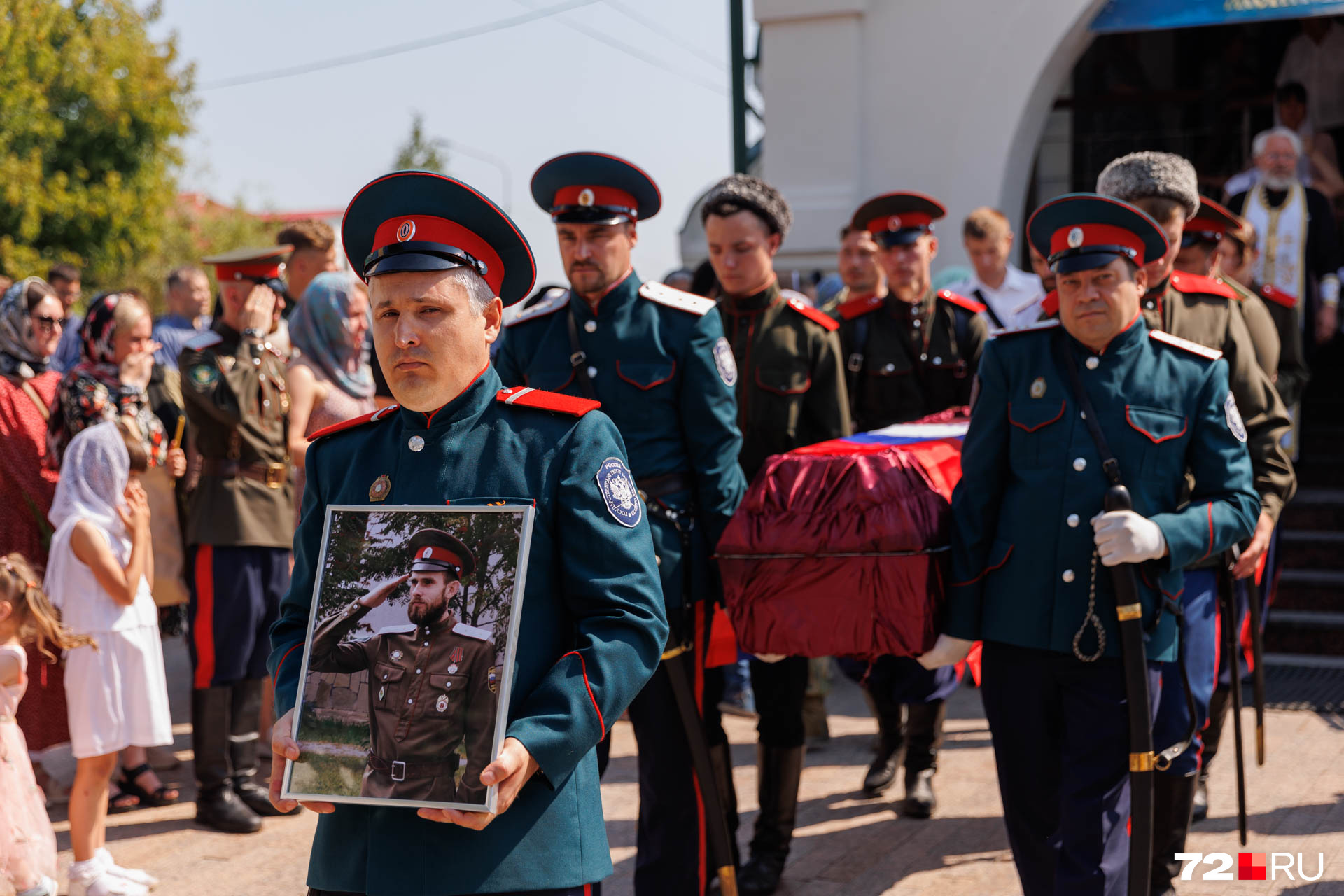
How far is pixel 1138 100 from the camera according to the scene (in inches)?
422

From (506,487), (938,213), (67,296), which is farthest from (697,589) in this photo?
(67,296)

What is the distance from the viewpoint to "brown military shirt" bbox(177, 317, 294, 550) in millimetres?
5168

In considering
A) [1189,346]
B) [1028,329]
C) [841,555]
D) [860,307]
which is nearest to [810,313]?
[860,307]

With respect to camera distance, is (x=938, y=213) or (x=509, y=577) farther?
(x=938, y=213)

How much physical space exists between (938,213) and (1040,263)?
0.91 m

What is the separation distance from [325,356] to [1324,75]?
8.41m

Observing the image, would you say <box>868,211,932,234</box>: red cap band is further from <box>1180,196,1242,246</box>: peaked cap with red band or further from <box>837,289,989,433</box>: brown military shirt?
<box>1180,196,1242,246</box>: peaked cap with red band

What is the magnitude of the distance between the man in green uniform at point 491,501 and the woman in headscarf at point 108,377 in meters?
2.87

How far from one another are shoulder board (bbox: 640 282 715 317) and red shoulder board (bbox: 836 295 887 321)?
166 cm

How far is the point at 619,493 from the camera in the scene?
7.52 feet

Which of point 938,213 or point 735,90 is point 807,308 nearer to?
point 938,213

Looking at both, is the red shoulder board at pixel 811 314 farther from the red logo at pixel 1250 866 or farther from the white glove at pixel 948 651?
the red logo at pixel 1250 866

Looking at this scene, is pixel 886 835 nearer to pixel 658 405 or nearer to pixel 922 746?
pixel 922 746

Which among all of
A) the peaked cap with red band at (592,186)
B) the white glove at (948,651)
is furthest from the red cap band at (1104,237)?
the peaked cap with red band at (592,186)
